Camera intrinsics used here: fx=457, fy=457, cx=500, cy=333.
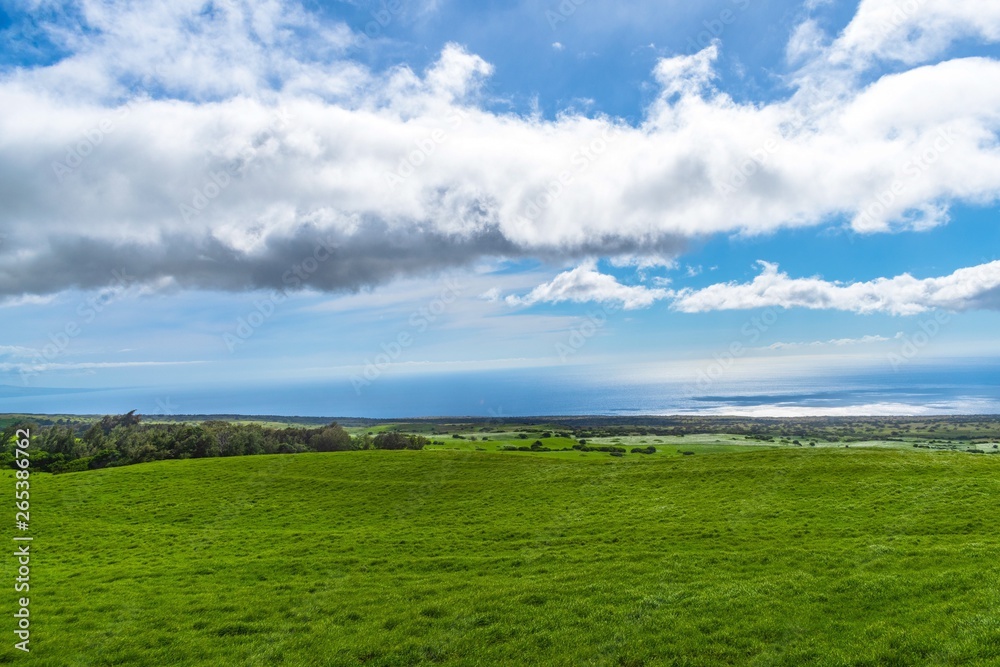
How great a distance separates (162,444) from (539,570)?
89.2m

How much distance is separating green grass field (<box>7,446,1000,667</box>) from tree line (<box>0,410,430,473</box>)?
3641cm

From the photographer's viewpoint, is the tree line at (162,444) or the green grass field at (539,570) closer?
the green grass field at (539,570)

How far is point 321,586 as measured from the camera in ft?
62.8

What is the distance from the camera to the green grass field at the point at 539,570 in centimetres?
1328

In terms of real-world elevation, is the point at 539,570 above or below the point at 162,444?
above

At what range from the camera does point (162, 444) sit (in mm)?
82562

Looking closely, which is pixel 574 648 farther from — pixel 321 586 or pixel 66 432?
pixel 66 432

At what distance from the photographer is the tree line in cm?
6500

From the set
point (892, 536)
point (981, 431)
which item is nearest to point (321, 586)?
→ point (892, 536)

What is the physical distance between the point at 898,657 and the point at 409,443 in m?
104

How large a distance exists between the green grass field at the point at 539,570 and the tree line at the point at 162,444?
36412 mm

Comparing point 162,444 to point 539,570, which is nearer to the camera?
point 539,570

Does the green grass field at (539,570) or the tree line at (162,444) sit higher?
the green grass field at (539,570)

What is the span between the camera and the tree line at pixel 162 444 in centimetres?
6500
